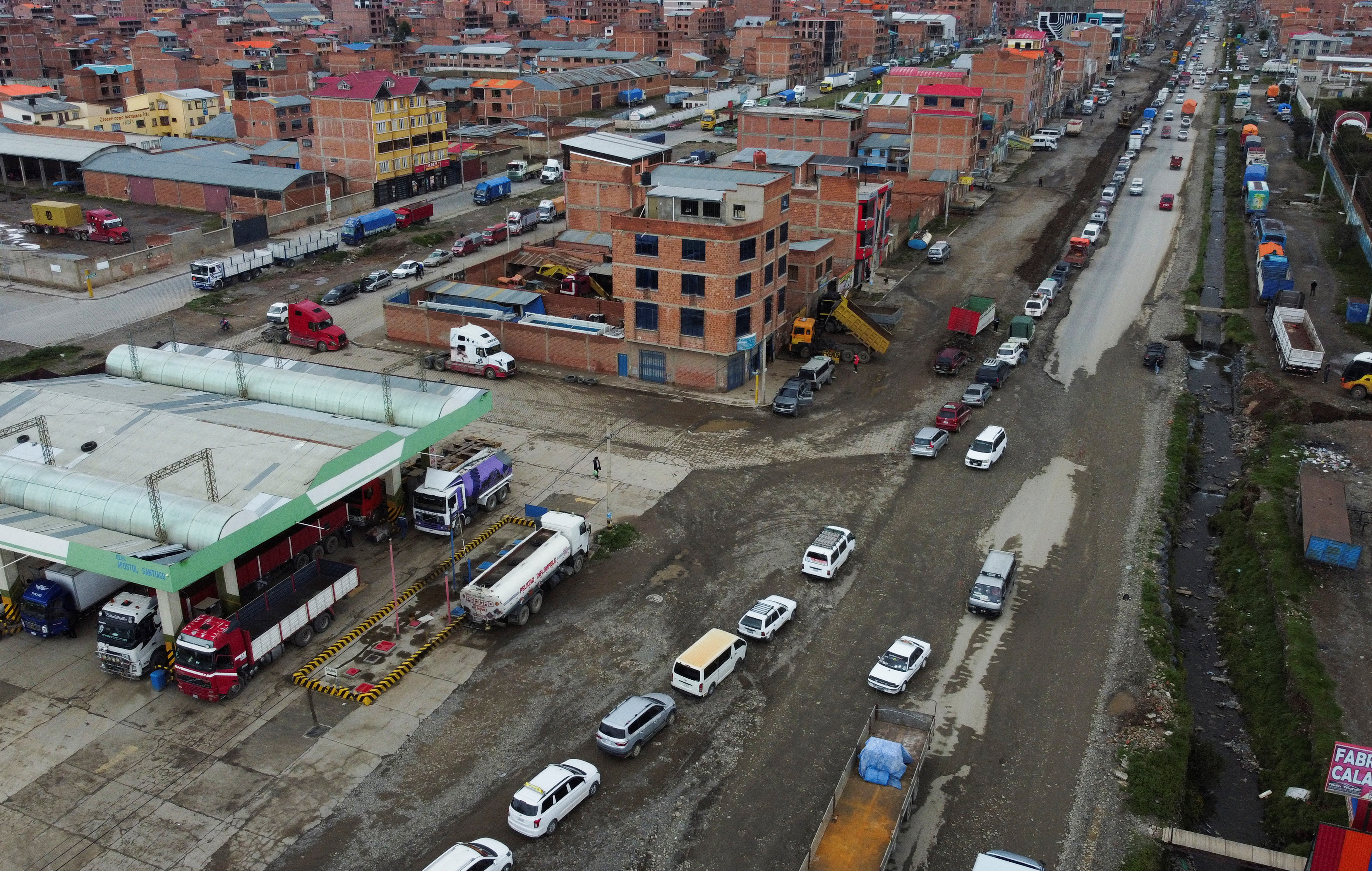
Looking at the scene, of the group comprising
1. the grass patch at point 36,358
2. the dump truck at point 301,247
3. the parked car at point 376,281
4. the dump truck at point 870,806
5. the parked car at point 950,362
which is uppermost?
the dump truck at point 301,247

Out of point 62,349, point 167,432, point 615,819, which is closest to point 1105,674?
point 615,819

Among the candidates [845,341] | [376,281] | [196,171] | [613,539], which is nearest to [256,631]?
[613,539]

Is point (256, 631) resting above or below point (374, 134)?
below

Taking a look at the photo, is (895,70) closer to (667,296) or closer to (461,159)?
(461,159)

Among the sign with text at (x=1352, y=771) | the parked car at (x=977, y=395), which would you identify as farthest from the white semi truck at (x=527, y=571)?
the sign with text at (x=1352, y=771)

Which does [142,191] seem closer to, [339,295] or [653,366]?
[339,295]

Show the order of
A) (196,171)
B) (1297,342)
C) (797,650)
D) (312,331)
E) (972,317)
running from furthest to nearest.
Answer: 1. (196,171)
2. (312,331)
3. (972,317)
4. (1297,342)
5. (797,650)

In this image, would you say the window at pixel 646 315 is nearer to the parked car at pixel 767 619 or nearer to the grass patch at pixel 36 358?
the parked car at pixel 767 619

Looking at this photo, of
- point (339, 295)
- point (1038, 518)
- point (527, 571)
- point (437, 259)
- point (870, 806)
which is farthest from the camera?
point (437, 259)
